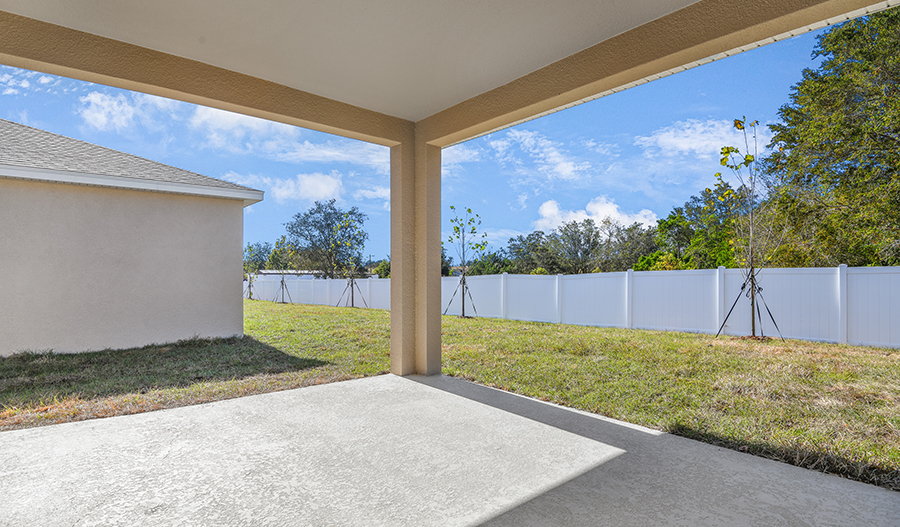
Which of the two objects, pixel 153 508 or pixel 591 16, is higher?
pixel 591 16

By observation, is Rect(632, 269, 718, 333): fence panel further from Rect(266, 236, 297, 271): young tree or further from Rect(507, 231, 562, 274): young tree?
Rect(266, 236, 297, 271): young tree

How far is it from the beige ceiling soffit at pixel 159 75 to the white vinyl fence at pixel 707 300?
661cm

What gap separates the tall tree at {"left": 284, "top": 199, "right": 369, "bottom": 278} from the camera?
27.0 meters

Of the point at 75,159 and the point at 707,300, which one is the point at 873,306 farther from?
the point at 75,159

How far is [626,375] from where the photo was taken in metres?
4.84

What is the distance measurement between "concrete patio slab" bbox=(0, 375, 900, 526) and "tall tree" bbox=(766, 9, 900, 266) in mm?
7326

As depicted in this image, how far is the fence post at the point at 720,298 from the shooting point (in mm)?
7773

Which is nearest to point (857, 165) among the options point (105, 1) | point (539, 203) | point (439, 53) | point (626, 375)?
point (626, 375)

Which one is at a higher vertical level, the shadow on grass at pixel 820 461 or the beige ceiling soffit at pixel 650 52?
the beige ceiling soffit at pixel 650 52

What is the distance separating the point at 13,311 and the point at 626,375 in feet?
25.9

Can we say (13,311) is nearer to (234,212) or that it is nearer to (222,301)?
(222,301)

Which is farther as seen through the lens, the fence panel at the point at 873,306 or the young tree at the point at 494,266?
the young tree at the point at 494,266

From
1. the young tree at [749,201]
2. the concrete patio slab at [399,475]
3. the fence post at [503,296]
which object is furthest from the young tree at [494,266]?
the concrete patio slab at [399,475]

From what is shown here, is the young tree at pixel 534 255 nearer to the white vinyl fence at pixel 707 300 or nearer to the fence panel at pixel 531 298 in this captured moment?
the fence panel at pixel 531 298
